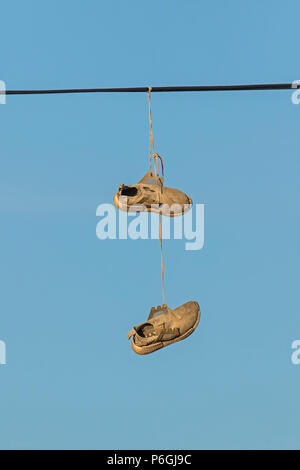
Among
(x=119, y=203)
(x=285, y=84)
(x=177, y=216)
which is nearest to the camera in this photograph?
(x=285, y=84)

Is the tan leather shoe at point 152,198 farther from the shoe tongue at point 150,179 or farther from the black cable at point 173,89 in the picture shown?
the black cable at point 173,89

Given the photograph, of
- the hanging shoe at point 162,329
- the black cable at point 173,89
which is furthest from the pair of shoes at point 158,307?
the black cable at point 173,89

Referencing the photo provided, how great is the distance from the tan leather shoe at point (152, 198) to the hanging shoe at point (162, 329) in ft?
2.39

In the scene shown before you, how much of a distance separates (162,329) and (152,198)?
96 cm

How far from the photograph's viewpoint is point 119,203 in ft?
18.7

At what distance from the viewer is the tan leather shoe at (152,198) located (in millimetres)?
5719

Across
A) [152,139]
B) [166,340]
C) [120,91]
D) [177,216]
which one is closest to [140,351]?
[166,340]

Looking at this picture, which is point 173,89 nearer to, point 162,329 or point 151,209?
point 151,209

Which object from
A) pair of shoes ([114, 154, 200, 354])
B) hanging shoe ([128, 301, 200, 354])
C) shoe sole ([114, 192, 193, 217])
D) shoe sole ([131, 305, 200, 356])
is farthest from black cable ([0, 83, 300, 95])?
shoe sole ([131, 305, 200, 356])

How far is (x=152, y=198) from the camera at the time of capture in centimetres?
580

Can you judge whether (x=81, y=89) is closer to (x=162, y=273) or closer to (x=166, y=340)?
(x=162, y=273)

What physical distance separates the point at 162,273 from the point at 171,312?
40 centimetres

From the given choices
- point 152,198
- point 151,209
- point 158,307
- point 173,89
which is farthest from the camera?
point 158,307

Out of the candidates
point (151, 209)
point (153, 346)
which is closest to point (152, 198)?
point (151, 209)
